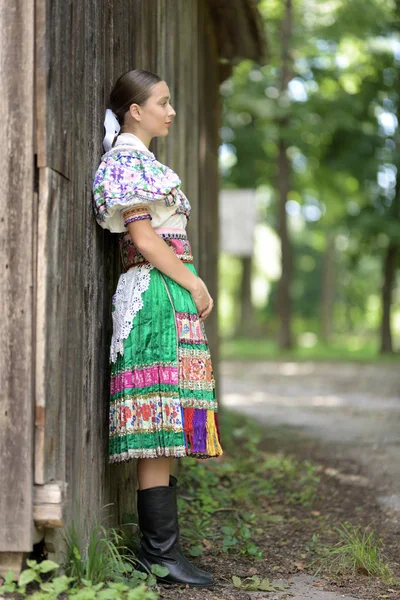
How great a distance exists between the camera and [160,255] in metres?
3.37

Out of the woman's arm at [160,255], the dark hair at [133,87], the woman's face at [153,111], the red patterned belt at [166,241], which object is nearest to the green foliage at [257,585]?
the woman's arm at [160,255]

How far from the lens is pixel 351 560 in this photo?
3.87 meters

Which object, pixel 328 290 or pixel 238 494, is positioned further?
pixel 328 290

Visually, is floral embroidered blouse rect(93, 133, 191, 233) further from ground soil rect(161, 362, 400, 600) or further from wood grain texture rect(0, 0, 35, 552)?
ground soil rect(161, 362, 400, 600)

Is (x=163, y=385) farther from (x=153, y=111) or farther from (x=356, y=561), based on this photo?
(x=356, y=561)

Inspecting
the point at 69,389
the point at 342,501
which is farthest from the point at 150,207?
the point at 342,501

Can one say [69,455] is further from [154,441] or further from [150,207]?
[150,207]

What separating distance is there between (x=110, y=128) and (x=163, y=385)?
43.4 inches

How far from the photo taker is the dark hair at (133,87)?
3580 mm

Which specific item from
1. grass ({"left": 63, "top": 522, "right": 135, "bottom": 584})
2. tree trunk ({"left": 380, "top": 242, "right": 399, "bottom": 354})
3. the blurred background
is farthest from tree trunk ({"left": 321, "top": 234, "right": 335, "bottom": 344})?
grass ({"left": 63, "top": 522, "right": 135, "bottom": 584})

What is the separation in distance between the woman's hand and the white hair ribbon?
0.67 metres

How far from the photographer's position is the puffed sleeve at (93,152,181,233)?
130 inches

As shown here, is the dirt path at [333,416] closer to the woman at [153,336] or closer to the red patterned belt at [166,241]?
the woman at [153,336]

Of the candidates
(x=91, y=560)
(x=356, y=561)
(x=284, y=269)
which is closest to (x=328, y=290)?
(x=284, y=269)
